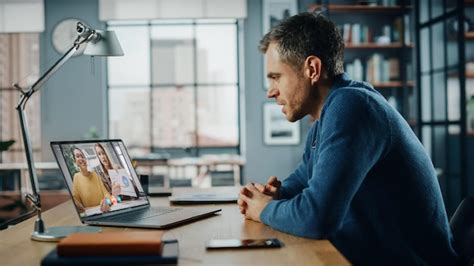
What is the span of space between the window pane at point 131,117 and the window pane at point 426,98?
153 inches

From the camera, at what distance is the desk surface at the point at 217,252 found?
1.09 m

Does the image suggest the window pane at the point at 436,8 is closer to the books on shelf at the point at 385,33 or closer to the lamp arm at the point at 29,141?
the books on shelf at the point at 385,33

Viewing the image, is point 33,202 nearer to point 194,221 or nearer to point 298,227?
point 194,221

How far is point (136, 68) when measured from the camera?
25.4 ft

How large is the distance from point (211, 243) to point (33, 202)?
1.65ft

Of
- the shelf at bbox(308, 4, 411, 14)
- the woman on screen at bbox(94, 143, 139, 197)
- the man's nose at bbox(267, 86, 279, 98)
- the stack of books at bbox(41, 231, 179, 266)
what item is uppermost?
the shelf at bbox(308, 4, 411, 14)

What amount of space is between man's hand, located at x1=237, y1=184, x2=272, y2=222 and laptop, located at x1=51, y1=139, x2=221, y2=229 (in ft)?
0.40

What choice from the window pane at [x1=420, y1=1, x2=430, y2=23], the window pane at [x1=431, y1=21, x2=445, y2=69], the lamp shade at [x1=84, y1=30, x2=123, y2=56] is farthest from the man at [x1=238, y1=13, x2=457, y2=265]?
the window pane at [x1=420, y1=1, x2=430, y2=23]

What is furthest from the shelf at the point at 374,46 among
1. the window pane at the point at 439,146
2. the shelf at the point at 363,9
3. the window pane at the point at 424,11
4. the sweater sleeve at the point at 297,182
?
the sweater sleeve at the point at 297,182

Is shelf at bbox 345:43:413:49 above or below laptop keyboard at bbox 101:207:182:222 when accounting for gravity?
above

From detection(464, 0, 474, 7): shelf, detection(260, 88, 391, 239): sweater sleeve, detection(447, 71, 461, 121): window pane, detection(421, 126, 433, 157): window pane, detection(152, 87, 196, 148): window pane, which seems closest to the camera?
detection(260, 88, 391, 239): sweater sleeve

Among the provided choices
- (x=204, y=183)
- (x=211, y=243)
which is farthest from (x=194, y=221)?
(x=204, y=183)

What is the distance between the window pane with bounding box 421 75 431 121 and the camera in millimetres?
5031

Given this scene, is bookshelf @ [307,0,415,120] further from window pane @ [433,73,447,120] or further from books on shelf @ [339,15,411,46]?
window pane @ [433,73,447,120]
